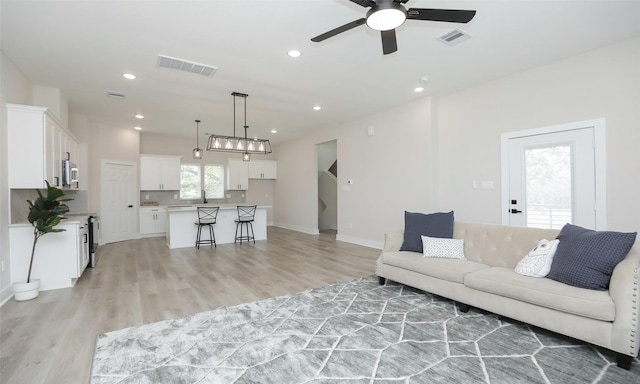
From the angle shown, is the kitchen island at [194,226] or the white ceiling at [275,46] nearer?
the white ceiling at [275,46]

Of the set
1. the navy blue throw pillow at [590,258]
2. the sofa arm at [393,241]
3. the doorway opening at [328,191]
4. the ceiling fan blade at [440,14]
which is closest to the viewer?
the ceiling fan blade at [440,14]

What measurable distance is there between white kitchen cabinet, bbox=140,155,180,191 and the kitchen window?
57 centimetres

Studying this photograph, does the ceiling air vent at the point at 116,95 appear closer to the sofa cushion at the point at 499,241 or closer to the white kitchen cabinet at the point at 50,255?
the white kitchen cabinet at the point at 50,255

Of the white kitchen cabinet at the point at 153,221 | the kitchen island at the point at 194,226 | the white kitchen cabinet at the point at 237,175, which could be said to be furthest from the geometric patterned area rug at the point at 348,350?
the white kitchen cabinet at the point at 237,175

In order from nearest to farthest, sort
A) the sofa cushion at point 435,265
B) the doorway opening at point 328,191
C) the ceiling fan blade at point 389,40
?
the ceiling fan blade at point 389,40
the sofa cushion at point 435,265
the doorway opening at point 328,191

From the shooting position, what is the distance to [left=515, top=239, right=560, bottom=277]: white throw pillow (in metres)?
2.67

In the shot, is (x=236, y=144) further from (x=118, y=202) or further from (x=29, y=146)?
(x=118, y=202)

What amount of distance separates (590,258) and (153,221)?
28.6ft

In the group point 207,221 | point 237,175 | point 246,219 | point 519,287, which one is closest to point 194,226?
point 207,221

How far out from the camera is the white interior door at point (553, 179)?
3762mm

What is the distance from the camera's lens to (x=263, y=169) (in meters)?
10.1

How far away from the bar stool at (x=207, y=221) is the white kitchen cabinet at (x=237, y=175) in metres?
2.90

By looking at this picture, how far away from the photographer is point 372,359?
2.16 metres

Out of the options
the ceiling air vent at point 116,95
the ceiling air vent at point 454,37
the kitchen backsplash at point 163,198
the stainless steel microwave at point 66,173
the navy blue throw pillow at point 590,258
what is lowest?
the navy blue throw pillow at point 590,258
